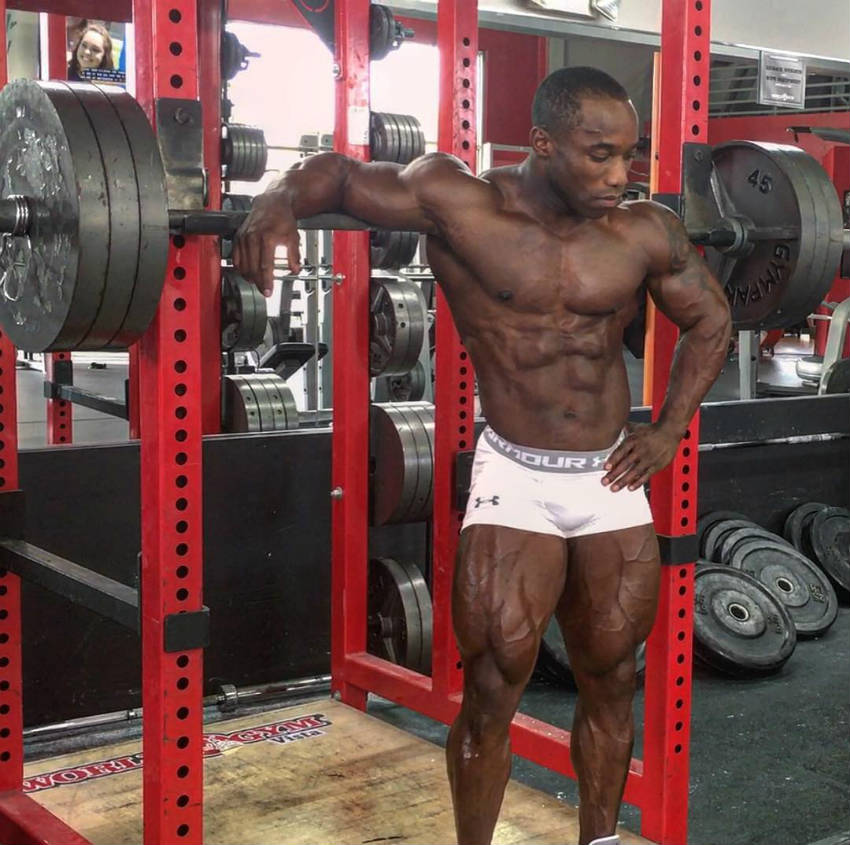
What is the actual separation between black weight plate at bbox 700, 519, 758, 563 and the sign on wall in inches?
76.1

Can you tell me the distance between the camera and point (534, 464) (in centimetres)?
217

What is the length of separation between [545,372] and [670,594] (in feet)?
2.20

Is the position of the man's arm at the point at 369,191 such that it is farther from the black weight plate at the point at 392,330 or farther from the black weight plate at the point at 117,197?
the black weight plate at the point at 392,330

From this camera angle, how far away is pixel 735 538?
470cm

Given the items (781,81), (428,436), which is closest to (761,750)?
(428,436)

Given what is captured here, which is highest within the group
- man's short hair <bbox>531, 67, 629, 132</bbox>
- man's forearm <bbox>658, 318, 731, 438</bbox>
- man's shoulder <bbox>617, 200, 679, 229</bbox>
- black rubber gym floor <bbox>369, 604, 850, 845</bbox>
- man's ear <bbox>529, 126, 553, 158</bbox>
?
man's short hair <bbox>531, 67, 629, 132</bbox>

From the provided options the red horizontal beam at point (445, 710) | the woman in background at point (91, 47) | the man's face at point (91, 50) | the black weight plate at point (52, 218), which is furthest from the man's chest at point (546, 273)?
the man's face at point (91, 50)

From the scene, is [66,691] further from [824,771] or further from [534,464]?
[824,771]

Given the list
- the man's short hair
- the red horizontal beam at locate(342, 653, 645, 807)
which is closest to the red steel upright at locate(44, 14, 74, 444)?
the red horizontal beam at locate(342, 653, 645, 807)

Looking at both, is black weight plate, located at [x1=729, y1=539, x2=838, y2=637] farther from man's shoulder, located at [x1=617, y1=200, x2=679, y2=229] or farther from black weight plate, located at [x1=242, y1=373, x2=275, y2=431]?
man's shoulder, located at [x1=617, y1=200, x2=679, y2=229]

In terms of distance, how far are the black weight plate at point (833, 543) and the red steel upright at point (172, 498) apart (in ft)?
11.3

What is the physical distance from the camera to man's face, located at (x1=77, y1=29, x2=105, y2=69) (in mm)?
7266

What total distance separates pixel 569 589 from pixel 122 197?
1056 mm

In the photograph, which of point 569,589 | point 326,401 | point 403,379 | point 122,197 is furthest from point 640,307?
point 326,401
